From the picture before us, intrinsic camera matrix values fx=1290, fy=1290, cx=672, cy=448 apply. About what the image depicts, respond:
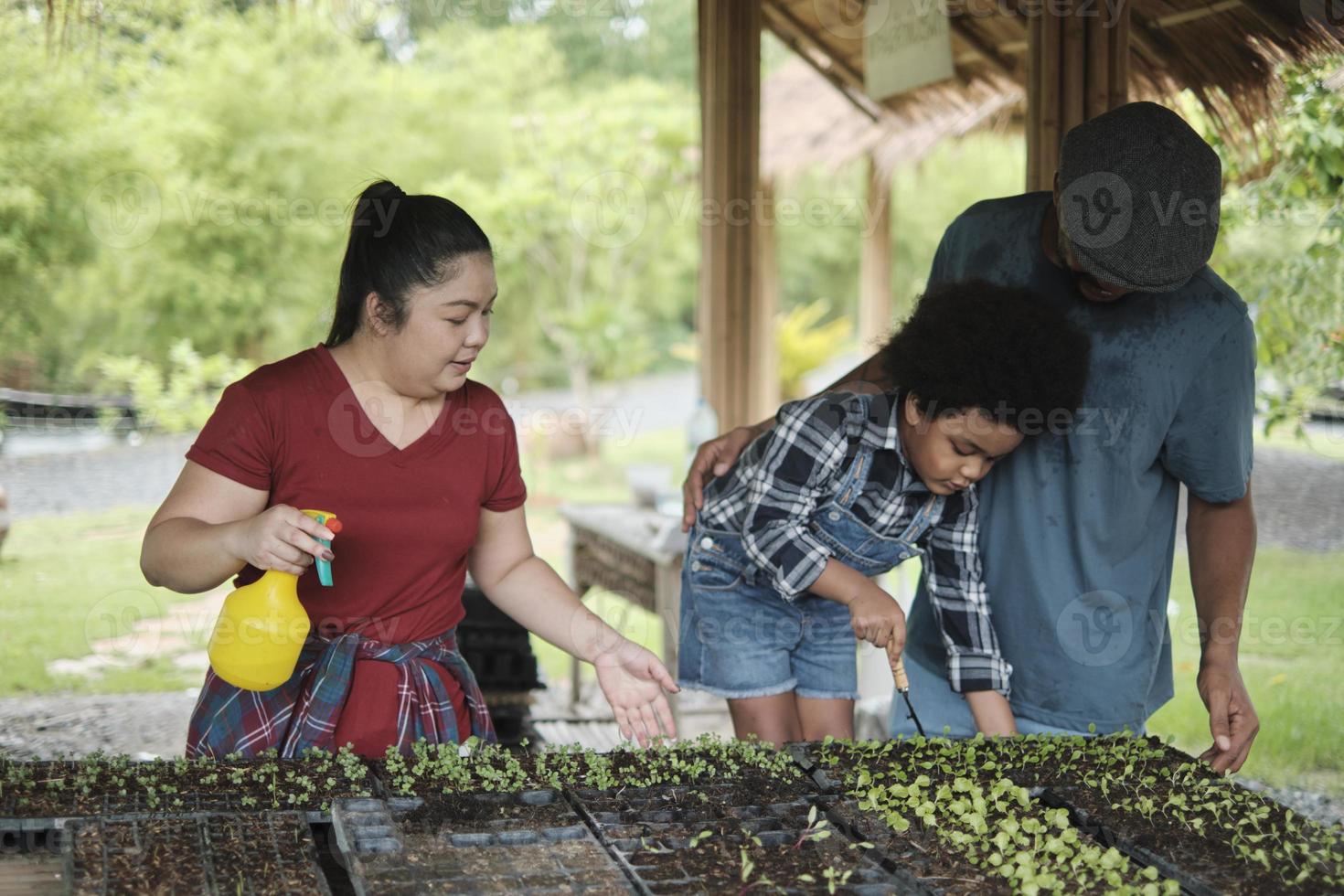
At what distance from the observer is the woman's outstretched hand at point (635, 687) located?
6.50 ft

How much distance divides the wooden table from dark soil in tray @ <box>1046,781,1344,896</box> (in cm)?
195

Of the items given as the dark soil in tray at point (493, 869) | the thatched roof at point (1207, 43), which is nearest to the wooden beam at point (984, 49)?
the thatched roof at point (1207, 43)

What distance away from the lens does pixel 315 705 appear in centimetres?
196

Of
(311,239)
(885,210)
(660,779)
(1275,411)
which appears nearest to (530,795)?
(660,779)

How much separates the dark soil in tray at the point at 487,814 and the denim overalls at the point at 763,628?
76 cm

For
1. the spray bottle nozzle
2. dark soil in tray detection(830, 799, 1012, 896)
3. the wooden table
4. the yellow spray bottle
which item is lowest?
the wooden table

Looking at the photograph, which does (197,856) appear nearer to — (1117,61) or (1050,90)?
(1050,90)

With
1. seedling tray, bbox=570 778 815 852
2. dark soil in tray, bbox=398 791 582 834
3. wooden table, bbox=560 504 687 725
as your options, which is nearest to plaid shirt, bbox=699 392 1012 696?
seedling tray, bbox=570 778 815 852

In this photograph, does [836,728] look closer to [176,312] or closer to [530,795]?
[530,795]

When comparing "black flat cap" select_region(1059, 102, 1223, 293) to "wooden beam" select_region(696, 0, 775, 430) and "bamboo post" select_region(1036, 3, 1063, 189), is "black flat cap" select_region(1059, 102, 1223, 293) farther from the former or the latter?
"wooden beam" select_region(696, 0, 775, 430)

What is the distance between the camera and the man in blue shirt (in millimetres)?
1894

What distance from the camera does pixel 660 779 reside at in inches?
67.4

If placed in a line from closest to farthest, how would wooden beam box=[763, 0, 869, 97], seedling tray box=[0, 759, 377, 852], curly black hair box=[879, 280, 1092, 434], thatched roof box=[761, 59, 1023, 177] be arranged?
seedling tray box=[0, 759, 377, 852] → curly black hair box=[879, 280, 1092, 434] → wooden beam box=[763, 0, 869, 97] → thatched roof box=[761, 59, 1023, 177]

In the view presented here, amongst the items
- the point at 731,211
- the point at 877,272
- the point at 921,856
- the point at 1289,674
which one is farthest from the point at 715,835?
the point at 877,272
